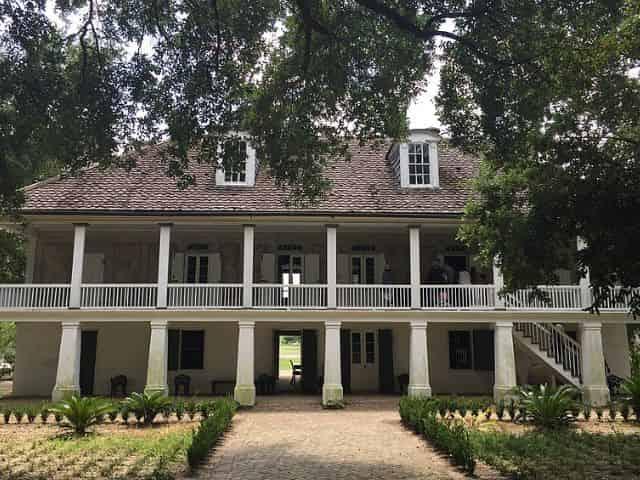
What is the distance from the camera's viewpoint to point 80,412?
13094 millimetres

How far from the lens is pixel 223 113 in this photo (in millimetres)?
12234

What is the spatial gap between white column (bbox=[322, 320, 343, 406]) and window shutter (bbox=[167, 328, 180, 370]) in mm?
6249

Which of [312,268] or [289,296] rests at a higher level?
[312,268]

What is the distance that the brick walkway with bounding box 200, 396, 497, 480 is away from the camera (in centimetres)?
954

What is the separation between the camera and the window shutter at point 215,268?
2189 cm

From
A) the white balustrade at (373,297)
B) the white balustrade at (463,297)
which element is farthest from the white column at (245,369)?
the white balustrade at (463,297)

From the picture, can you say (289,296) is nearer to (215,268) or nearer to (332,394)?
(332,394)

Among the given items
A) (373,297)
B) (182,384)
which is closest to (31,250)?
(182,384)

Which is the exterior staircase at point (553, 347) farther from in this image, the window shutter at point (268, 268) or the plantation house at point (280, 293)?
the window shutter at point (268, 268)

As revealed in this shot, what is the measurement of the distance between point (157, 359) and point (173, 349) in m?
3.37

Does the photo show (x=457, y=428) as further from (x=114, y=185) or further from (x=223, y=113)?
(x=114, y=185)

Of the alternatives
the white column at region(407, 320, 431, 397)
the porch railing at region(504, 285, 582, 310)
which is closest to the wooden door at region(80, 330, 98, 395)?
the white column at region(407, 320, 431, 397)

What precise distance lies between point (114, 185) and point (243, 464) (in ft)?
43.4

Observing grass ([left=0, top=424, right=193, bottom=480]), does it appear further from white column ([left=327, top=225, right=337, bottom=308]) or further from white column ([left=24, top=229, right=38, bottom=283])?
white column ([left=24, top=229, right=38, bottom=283])
